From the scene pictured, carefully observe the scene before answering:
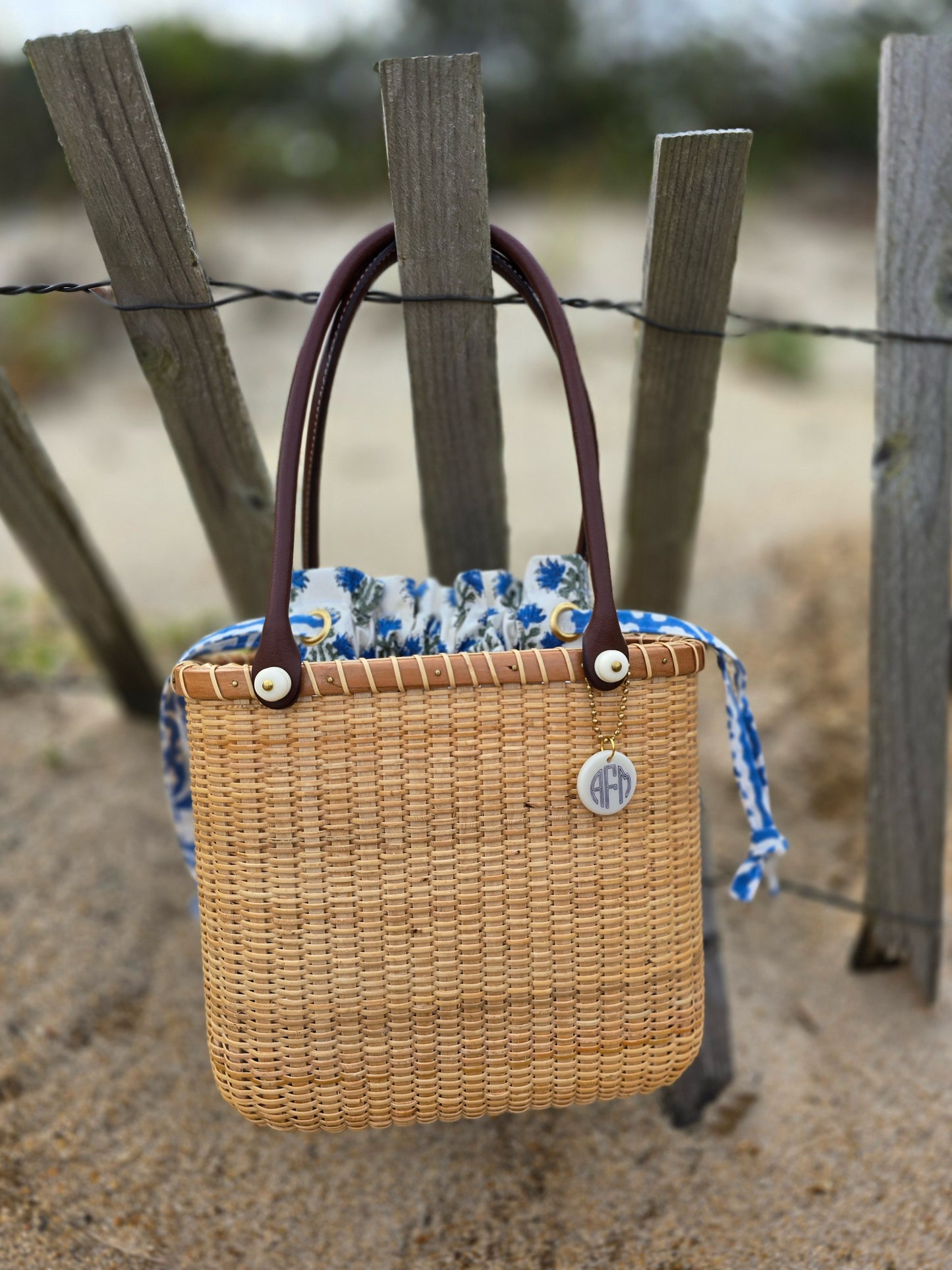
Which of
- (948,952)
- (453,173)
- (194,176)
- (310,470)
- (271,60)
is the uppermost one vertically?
(271,60)

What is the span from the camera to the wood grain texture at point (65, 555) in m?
1.53

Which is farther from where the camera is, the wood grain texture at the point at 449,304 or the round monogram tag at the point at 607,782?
the wood grain texture at the point at 449,304

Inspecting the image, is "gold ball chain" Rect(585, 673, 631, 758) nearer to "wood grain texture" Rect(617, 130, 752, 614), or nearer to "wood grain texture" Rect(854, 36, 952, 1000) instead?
"wood grain texture" Rect(617, 130, 752, 614)

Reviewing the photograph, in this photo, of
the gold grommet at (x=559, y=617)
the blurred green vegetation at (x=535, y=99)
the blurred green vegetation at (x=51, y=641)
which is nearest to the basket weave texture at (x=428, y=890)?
the gold grommet at (x=559, y=617)

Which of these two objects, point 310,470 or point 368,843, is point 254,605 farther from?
point 368,843

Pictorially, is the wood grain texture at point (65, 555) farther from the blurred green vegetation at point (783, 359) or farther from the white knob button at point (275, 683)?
the blurred green vegetation at point (783, 359)

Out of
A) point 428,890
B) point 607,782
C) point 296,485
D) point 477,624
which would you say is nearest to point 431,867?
point 428,890

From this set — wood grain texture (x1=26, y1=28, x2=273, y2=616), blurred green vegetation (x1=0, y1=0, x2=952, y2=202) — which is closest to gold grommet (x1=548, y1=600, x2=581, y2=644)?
wood grain texture (x1=26, y1=28, x2=273, y2=616)

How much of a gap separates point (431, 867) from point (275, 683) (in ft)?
0.94

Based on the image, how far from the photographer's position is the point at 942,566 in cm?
159

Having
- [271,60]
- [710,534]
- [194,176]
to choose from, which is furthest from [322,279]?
[710,534]

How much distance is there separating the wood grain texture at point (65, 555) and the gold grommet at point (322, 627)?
63 cm

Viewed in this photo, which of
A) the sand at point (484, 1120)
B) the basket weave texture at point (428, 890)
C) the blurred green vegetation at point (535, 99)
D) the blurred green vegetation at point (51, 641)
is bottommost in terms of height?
the sand at point (484, 1120)

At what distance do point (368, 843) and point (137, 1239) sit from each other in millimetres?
798
